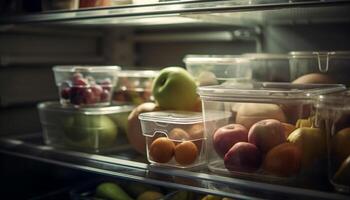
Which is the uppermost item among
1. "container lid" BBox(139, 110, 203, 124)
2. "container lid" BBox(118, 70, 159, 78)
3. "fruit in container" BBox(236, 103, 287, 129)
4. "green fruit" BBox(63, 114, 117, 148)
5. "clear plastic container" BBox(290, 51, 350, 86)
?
"clear plastic container" BBox(290, 51, 350, 86)

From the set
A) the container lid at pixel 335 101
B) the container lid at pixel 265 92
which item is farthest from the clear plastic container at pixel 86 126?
the container lid at pixel 335 101

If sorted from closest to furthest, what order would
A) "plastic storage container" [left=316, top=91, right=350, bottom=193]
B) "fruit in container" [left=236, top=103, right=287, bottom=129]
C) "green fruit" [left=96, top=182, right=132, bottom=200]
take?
"plastic storage container" [left=316, top=91, right=350, bottom=193]
"fruit in container" [left=236, top=103, right=287, bottom=129]
"green fruit" [left=96, top=182, right=132, bottom=200]

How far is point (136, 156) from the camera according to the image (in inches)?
43.8

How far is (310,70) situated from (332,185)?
0.38m

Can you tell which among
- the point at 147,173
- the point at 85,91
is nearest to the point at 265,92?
the point at 147,173

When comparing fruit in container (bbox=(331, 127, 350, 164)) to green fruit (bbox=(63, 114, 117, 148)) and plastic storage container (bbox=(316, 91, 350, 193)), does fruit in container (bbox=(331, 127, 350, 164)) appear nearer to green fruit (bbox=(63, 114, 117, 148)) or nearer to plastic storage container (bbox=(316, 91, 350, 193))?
plastic storage container (bbox=(316, 91, 350, 193))

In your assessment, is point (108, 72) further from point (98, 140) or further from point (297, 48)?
point (297, 48)

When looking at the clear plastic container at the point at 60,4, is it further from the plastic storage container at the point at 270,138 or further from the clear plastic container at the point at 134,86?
the plastic storage container at the point at 270,138

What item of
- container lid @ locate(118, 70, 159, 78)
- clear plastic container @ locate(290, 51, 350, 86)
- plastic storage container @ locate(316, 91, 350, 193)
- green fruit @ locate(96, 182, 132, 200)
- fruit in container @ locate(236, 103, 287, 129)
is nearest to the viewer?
plastic storage container @ locate(316, 91, 350, 193)

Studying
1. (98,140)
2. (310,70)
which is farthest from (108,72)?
(310,70)

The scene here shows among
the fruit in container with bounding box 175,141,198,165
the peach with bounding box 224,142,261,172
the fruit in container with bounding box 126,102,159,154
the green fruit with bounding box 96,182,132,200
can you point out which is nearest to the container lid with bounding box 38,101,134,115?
the fruit in container with bounding box 126,102,159,154

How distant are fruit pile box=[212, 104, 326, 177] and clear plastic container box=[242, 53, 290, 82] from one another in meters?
0.35

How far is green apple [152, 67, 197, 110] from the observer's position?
1043 mm

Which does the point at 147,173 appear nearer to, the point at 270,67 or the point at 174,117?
the point at 174,117
